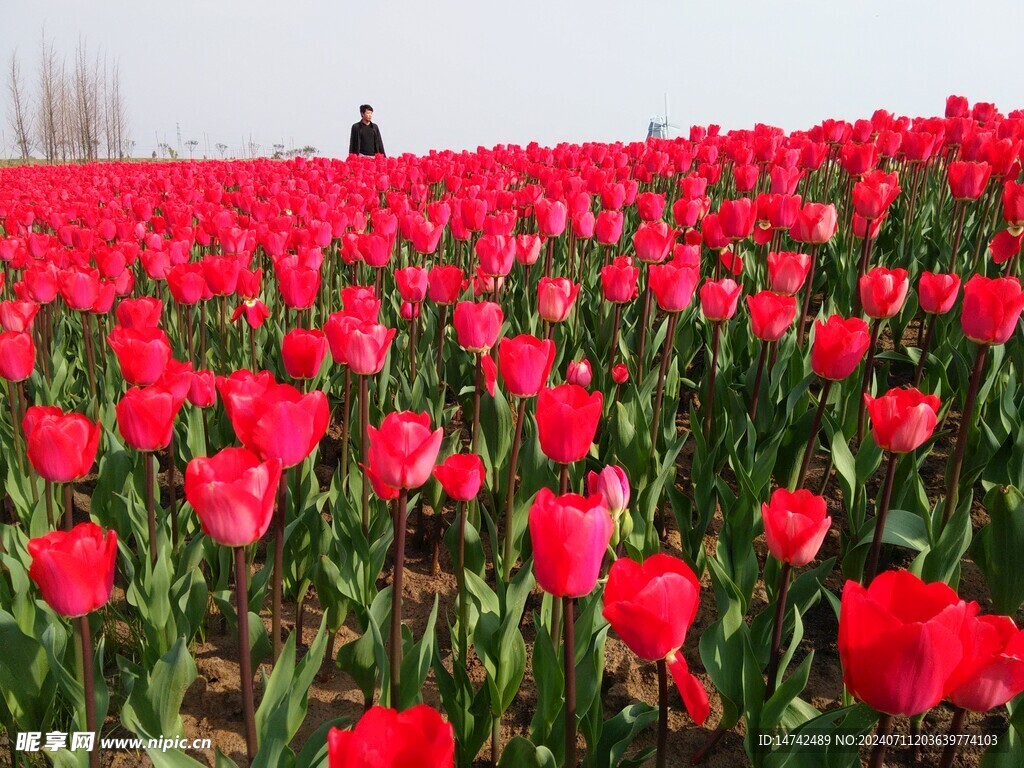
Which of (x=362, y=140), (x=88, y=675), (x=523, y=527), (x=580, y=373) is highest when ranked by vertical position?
(x=362, y=140)

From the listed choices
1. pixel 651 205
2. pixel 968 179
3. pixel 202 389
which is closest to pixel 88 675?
pixel 202 389

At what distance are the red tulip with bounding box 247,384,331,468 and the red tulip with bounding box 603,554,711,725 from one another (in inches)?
33.7

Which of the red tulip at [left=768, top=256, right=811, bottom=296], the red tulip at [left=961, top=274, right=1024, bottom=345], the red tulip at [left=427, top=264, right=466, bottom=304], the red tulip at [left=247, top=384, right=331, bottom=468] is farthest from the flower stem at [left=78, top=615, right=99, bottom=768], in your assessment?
the red tulip at [left=768, top=256, right=811, bottom=296]

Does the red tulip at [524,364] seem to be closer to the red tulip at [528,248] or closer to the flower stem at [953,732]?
the flower stem at [953,732]

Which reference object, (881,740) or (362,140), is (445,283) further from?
(362,140)

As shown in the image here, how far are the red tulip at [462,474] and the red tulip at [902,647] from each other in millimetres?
1040

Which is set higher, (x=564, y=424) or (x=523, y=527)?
A: (x=564, y=424)

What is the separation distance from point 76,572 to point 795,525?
1583 millimetres

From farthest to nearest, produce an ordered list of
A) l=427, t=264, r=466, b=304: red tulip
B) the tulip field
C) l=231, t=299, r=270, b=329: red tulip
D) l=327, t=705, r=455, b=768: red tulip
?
1. l=231, t=299, r=270, b=329: red tulip
2. l=427, t=264, r=466, b=304: red tulip
3. the tulip field
4. l=327, t=705, r=455, b=768: red tulip

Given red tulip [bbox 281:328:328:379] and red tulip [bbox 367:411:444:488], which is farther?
red tulip [bbox 281:328:328:379]

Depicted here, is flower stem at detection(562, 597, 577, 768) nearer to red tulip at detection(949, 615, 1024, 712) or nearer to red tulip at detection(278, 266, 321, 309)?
red tulip at detection(949, 615, 1024, 712)

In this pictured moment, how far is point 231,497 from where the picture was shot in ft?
5.00

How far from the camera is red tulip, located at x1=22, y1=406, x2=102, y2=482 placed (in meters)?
2.04

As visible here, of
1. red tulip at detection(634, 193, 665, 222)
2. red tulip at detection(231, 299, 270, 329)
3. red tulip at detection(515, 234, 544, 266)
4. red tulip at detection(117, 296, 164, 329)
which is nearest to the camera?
→ red tulip at detection(117, 296, 164, 329)
